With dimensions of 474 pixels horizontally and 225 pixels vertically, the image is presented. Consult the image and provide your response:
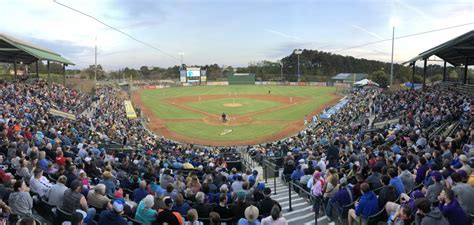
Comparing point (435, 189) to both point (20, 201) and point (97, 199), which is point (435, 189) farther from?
point (20, 201)

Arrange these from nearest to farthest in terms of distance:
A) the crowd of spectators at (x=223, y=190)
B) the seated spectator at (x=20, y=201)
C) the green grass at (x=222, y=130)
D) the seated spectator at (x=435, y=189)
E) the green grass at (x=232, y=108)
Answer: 1. the crowd of spectators at (x=223, y=190)
2. the seated spectator at (x=20, y=201)
3. the seated spectator at (x=435, y=189)
4. the green grass at (x=222, y=130)
5. the green grass at (x=232, y=108)

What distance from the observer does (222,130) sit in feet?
116

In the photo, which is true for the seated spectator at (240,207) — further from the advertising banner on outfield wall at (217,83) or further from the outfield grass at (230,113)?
the advertising banner on outfield wall at (217,83)

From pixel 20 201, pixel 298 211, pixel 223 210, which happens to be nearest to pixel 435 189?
pixel 298 211

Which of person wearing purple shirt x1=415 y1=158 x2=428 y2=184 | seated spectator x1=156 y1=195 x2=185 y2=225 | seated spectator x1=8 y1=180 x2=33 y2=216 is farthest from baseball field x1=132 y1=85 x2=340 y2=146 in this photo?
seated spectator x1=156 y1=195 x2=185 y2=225

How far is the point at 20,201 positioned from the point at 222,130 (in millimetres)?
29115

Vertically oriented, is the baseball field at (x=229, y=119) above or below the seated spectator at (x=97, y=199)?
below

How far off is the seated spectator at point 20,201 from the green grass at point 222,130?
25150 mm

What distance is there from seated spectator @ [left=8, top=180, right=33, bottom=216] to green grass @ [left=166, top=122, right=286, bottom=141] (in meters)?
25.2

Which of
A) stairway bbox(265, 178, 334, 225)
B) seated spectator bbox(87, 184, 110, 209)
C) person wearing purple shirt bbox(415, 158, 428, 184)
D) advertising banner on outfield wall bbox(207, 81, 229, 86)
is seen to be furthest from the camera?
advertising banner on outfield wall bbox(207, 81, 229, 86)

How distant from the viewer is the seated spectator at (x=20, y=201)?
6.45 meters

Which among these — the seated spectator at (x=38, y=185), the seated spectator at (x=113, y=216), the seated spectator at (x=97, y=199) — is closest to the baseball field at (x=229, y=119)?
the seated spectator at (x=38, y=185)

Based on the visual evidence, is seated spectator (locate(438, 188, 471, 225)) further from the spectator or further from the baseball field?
the baseball field

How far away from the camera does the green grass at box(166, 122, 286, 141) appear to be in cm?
3261
